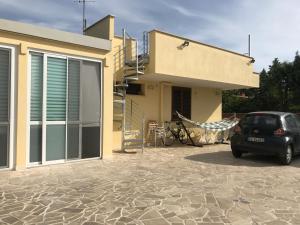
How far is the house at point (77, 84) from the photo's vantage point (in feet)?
26.9

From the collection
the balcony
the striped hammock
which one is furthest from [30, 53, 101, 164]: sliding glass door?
the striped hammock

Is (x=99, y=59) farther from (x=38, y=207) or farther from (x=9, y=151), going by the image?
(x=38, y=207)

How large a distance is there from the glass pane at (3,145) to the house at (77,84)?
0.9 inches

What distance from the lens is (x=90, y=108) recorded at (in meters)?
9.82

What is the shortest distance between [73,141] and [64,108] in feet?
3.20

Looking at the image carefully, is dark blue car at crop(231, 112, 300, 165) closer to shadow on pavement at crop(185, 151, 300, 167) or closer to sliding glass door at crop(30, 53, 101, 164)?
shadow on pavement at crop(185, 151, 300, 167)

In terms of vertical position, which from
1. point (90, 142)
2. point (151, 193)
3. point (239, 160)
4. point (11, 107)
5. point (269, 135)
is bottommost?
point (151, 193)

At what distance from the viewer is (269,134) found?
1012 centimetres

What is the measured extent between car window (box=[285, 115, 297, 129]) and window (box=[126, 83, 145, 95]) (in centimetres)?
588

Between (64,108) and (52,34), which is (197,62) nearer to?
(64,108)

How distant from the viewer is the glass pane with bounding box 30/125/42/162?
8.54 metres

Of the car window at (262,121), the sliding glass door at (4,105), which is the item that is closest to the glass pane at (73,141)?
the sliding glass door at (4,105)

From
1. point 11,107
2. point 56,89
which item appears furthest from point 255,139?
point 11,107

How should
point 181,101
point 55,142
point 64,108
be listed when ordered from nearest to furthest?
point 55,142 → point 64,108 → point 181,101
